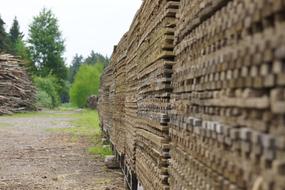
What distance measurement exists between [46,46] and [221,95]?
6763 centimetres

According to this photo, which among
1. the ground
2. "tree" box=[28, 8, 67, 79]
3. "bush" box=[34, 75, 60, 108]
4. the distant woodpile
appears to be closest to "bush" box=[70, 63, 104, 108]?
"tree" box=[28, 8, 67, 79]

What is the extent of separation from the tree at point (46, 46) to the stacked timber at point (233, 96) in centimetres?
6508

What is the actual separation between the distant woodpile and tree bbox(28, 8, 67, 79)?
27.0 meters

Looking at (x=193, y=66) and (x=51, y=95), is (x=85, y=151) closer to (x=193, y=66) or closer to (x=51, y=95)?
(x=193, y=66)

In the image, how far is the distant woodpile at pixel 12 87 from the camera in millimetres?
35594

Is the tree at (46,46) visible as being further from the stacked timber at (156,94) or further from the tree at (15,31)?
the stacked timber at (156,94)

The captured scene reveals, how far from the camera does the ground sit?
9555 millimetres

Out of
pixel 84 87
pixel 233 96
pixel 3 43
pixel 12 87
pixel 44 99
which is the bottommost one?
pixel 233 96

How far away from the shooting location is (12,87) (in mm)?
36750

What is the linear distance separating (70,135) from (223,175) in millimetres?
18291

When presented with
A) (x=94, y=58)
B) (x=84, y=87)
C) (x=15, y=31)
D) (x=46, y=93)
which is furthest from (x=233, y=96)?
(x=94, y=58)

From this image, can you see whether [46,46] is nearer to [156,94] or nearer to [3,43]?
[3,43]

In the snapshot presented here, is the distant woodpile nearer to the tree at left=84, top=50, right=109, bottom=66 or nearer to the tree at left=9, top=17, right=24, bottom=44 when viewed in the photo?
the tree at left=9, top=17, right=24, bottom=44

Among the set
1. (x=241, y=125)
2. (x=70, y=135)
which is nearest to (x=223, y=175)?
(x=241, y=125)
